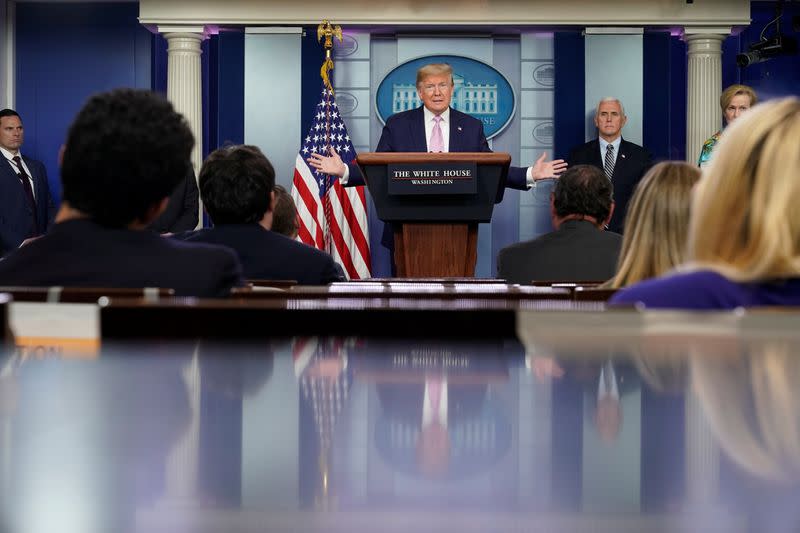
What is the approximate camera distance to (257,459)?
1.85 feet

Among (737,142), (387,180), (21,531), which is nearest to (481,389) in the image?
(21,531)

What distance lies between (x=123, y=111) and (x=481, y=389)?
131cm

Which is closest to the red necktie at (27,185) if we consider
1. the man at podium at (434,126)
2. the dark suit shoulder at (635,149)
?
the man at podium at (434,126)

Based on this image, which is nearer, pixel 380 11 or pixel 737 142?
pixel 737 142

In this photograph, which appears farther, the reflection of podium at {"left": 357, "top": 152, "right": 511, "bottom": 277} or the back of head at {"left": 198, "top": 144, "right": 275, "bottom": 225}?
the reflection of podium at {"left": 357, "top": 152, "right": 511, "bottom": 277}

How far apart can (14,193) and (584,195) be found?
205 inches

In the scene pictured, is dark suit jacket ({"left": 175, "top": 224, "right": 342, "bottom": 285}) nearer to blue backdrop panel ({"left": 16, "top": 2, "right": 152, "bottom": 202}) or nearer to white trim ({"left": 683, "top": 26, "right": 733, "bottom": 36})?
white trim ({"left": 683, "top": 26, "right": 733, "bottom": 36})

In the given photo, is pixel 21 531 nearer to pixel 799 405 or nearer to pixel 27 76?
pixel 799 405

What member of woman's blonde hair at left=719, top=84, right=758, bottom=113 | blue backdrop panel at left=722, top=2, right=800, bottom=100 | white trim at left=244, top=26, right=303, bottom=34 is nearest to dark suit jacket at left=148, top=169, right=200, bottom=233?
white trim at left=244, top=26, right=303, bottom=34

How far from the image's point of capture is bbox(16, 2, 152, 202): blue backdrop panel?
29.3 feet

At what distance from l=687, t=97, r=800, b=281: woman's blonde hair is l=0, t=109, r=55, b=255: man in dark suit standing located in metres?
6.84

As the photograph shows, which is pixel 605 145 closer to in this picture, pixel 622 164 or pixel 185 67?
pixel 622 164

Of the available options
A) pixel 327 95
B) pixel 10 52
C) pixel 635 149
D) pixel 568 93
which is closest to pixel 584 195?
pixel 635 149

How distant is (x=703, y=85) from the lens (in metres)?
8.03
